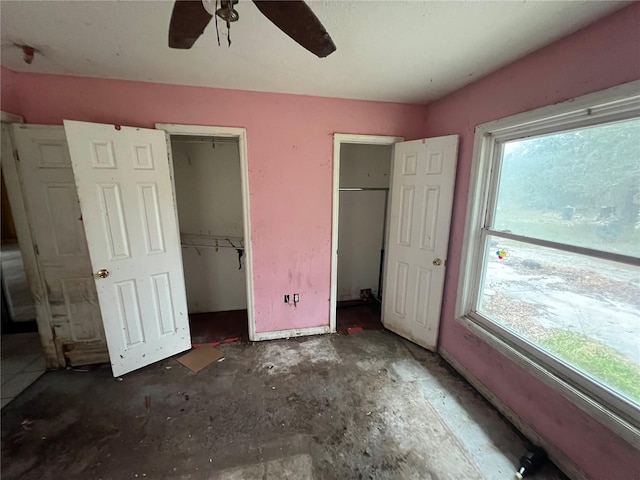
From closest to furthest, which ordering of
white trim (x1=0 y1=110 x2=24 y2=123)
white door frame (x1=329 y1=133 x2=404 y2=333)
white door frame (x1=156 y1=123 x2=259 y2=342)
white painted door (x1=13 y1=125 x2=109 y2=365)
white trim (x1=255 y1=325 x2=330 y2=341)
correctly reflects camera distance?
white trim (x1=0 y1=110 x2=24 y2=123), white painted door (x1=13 y1=125 x2=109 y2=365), white door frame (x1=156 y1=123 x2=259 y2=342), white door frame (x1=329 y1=133 x2=404 y2=333), white trim (x1=255 y1=325 x2=330 y2=341)

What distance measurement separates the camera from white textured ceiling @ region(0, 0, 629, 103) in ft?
4.11

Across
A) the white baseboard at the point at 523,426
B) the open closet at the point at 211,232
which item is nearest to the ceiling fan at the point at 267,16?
the open closet at the point at 211,232

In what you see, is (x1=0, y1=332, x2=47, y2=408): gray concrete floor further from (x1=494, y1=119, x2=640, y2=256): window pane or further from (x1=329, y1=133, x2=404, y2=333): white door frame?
(x1=494, y1=119, x2=640, y2=256): window pane

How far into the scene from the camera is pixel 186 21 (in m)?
0.89

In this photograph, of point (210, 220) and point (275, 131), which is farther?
point (210, 220)

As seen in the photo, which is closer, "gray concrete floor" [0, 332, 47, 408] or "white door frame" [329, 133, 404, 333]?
"gray concrete floor" [0, 332, 47, 408]

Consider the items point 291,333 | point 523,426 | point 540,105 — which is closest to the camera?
point 540,105

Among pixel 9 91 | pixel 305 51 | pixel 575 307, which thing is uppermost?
pixel 305 51

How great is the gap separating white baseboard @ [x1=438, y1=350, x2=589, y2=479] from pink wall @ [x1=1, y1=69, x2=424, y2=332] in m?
1.38

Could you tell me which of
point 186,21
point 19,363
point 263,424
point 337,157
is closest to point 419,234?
point 337,157

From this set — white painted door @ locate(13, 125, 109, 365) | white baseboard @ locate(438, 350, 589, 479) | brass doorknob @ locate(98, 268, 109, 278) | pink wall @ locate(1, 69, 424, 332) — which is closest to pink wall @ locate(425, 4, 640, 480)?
white baseboard @ locate(438, 350, 589, 479)

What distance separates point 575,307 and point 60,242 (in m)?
3.63

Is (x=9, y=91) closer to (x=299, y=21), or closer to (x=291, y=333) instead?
(x=299, y=21)

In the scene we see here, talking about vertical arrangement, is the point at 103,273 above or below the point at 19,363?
above
